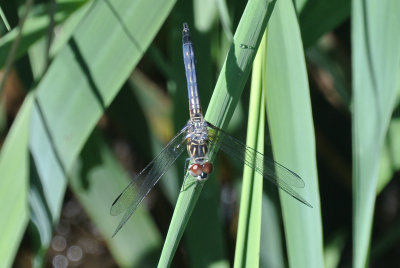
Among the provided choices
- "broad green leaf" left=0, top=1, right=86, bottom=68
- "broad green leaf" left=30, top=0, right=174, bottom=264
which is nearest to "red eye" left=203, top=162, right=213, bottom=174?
"broad green leaf" left=30, top=0, right=174, bottom=264

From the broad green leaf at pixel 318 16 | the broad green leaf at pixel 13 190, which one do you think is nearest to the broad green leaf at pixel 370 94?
the broad green leaf at pixel 318 16

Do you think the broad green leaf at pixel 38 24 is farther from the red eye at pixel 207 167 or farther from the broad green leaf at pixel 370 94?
the broad green leaf at pixel 370 94

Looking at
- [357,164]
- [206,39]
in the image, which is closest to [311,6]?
[206,39]

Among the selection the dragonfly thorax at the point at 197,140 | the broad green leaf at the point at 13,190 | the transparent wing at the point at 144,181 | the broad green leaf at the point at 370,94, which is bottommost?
the broad green leaf at the point at 13,190

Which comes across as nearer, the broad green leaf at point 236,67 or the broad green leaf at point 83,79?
the broad green leaf at point 236,67

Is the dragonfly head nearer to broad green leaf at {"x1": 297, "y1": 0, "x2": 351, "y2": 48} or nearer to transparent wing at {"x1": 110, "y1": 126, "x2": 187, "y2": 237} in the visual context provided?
transparent wing at {"x1": 110, "y1": 126, "x2": 187, "y2": 237}

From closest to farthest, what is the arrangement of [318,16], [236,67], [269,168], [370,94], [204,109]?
1. [236,67]
2. [370,94]
3. [269,168]
4. [318,16]
5. [204,109]

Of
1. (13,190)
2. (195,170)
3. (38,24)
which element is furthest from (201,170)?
(38,24)

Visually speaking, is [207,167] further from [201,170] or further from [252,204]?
[252,204]

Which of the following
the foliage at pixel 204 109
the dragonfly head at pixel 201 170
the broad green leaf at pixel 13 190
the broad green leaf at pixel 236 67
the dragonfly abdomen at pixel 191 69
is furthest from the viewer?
the dragonfly abdomen at pixel 191 69
